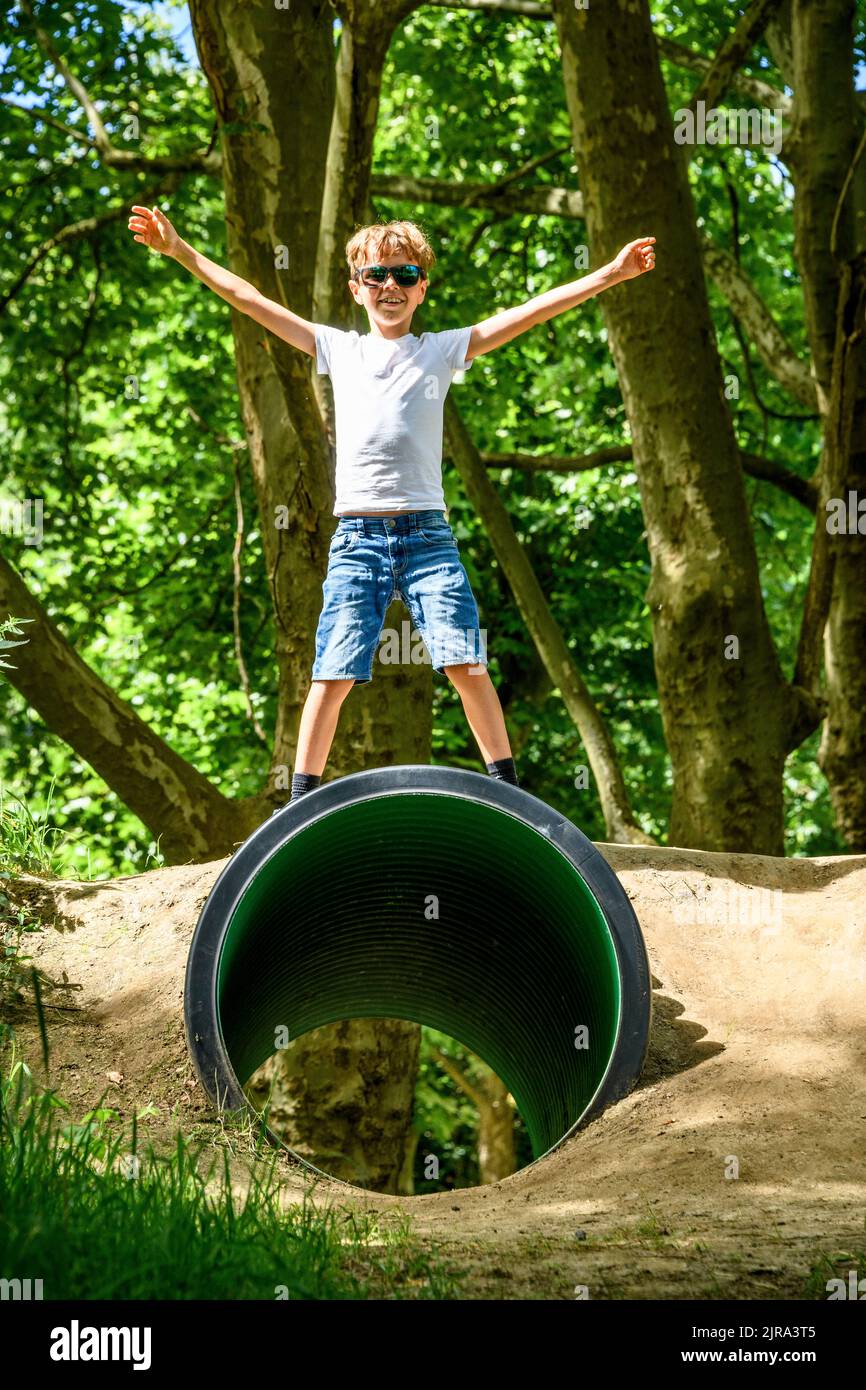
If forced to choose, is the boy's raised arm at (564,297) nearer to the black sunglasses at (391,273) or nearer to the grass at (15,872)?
the black sunglasses at (391,273)

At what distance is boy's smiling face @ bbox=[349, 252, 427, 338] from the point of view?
→ 191 inches

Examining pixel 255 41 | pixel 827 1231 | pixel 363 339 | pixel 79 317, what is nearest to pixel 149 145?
pixel 79 317

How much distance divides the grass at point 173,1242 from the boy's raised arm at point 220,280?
2769mm

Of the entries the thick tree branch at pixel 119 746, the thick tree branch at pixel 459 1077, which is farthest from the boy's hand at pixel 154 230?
the thick tree branch at pixel 459 1077

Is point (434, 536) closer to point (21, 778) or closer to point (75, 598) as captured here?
point (75, 598)

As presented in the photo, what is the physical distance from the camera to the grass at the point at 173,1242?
9.32 feet

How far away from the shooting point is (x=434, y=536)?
4824mm

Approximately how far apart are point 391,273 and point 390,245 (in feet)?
0.31

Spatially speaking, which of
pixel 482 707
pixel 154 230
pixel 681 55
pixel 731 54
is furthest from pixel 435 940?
pixel 681 55

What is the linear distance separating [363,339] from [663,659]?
3.85 metres

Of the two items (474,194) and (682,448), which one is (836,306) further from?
(474,194)

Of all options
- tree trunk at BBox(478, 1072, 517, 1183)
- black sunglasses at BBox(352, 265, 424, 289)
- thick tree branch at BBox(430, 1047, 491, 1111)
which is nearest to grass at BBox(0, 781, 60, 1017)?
black sunglasses at BBox(352, 265, 424, 289)

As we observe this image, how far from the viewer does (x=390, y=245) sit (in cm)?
483

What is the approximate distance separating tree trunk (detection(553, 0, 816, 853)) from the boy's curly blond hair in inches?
134
